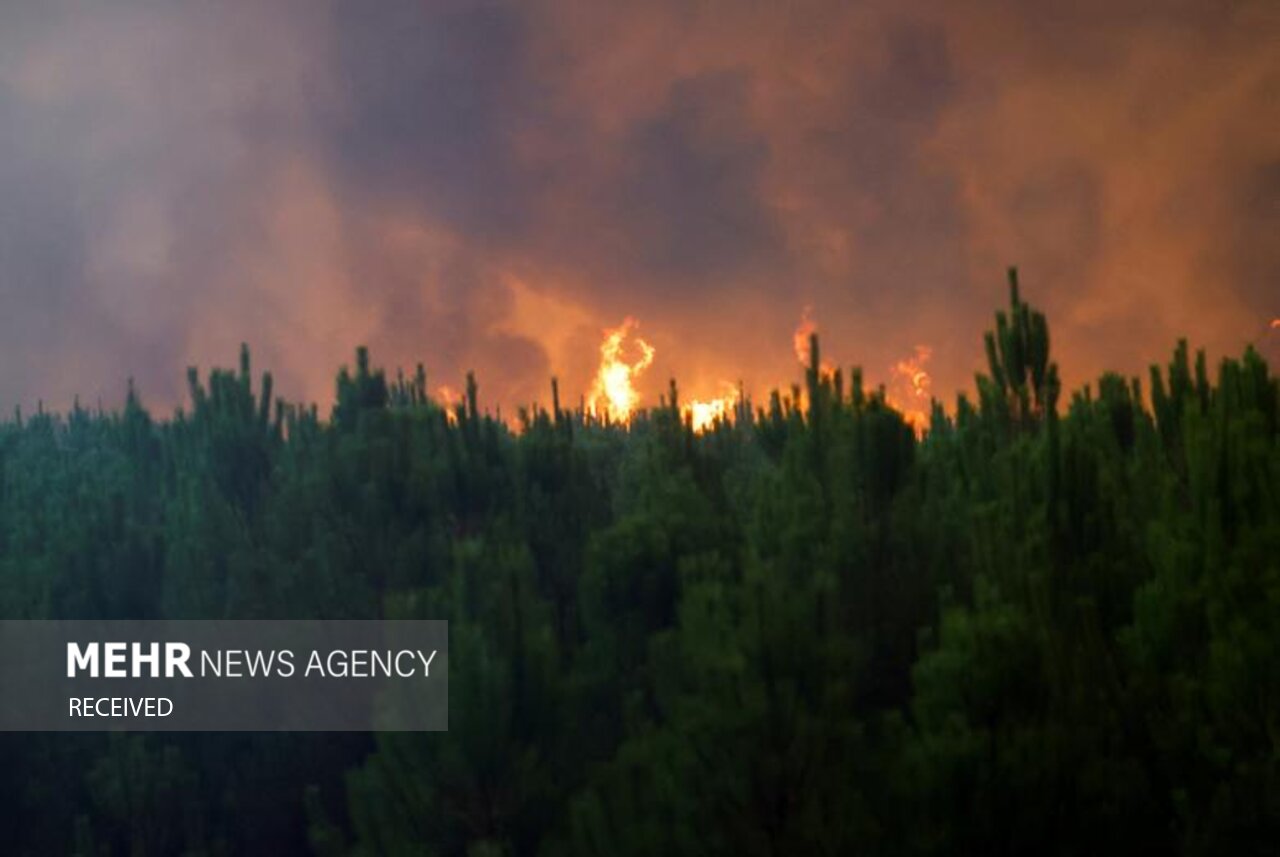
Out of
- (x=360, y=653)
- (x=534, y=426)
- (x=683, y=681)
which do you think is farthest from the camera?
(x=534, y=426)

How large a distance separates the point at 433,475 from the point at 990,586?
5032 millimetres

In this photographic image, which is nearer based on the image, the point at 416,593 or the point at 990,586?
the point at 990,586

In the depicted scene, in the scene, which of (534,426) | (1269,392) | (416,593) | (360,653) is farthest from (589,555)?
(1269,392)

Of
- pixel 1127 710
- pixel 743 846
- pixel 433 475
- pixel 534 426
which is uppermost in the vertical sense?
pixel 534 426

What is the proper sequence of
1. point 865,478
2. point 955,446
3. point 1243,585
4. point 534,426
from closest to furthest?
point 1243,585
point 865,478
point 955,446
point 534,426

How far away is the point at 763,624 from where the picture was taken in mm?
6266

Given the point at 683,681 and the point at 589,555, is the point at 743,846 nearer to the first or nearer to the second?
the point at 683,681

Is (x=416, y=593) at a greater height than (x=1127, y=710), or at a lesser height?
greater

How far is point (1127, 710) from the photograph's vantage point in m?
6.88

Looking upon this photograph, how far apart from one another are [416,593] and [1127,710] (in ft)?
13.4

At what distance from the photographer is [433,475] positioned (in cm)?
1035

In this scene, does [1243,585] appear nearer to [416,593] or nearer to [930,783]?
[930,783]

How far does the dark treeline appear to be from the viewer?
633 cm

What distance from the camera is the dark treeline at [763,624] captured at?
6.33 m
